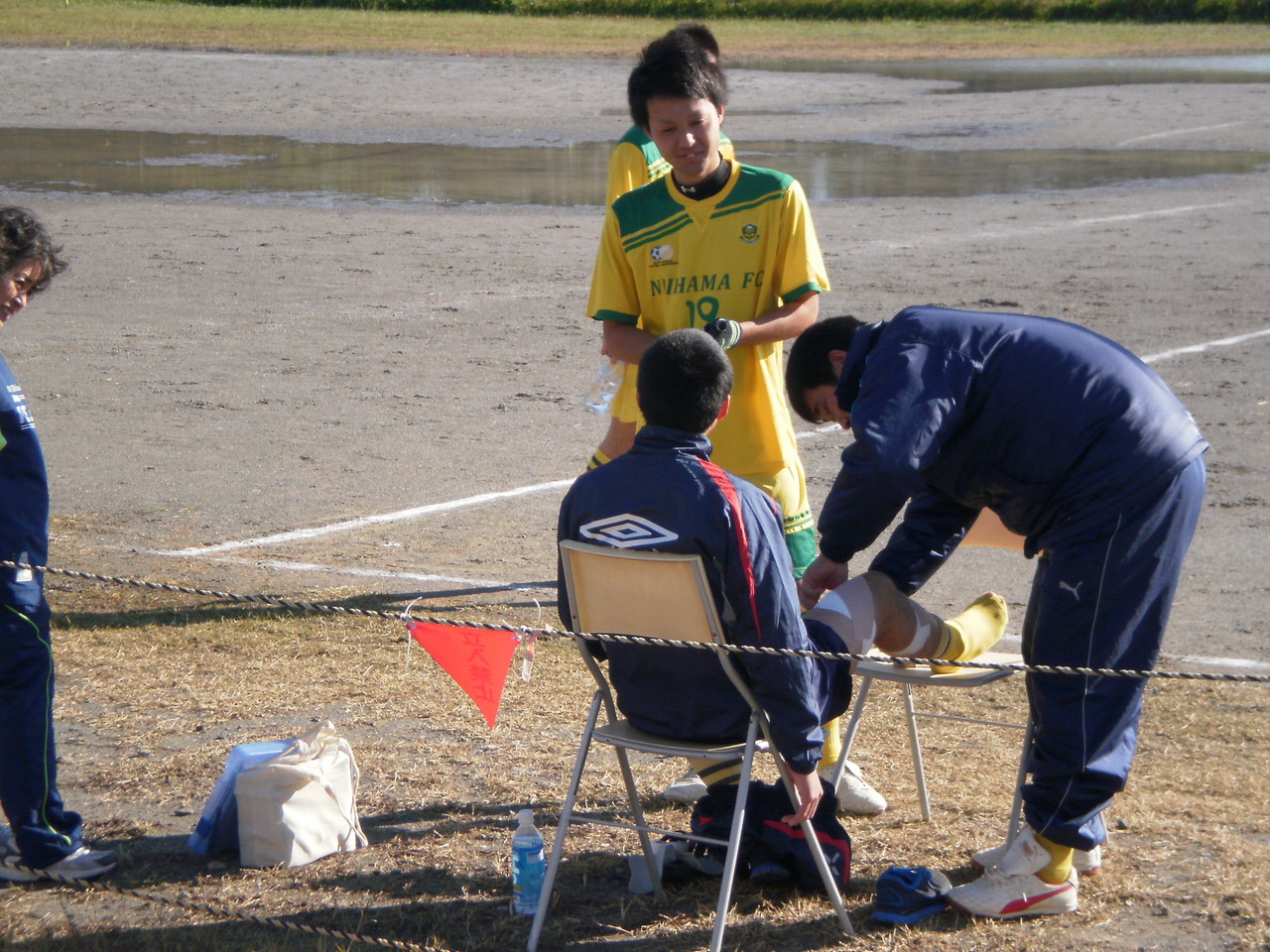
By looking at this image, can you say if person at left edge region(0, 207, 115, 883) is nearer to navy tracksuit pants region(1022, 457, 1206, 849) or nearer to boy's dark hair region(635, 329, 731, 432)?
boy's dark hair region(635, 329, 731, 432)

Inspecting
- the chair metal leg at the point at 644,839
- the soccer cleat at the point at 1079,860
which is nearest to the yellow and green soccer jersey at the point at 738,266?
the chair metal leg at the point at 644,839

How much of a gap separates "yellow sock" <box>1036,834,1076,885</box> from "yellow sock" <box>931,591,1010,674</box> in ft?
1.85

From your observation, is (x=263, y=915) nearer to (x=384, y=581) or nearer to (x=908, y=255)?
(x=384, y=581)

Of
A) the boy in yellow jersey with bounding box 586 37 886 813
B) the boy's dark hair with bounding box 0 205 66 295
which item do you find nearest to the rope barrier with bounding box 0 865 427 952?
the boy in yellow jersey with bounding box 586 37 886 813

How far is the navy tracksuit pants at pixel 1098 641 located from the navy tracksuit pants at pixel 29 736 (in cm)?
277

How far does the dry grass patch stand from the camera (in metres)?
3.92

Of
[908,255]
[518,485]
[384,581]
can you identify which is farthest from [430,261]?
[384,581]

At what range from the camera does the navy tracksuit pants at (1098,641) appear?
3680 mm

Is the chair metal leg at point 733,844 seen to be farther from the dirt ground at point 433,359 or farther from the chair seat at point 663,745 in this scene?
the dirt ground at point 433,359

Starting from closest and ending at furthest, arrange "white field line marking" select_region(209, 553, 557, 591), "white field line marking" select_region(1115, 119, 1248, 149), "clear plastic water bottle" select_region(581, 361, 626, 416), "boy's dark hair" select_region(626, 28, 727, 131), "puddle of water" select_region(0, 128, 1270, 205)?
"boy's dark hair" select_region(626, 28, 727, 131) → "clear plastic water bottle" select_region(581, 361, 626, 416) → "white field line marking" select_region(209, 553, 557, 591) → "puddle of water" select_region(0, 128, 1270, 205) → "white field line marking" select_region(1115, 119, 1248, 149)

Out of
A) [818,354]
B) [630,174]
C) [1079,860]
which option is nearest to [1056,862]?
[1079,860]

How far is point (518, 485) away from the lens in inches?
326

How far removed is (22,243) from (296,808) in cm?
181

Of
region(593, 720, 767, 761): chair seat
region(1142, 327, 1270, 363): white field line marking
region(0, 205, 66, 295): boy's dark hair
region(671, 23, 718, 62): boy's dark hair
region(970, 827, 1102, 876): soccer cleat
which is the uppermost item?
region(671, 23, 718, 62): boy's dark hair
